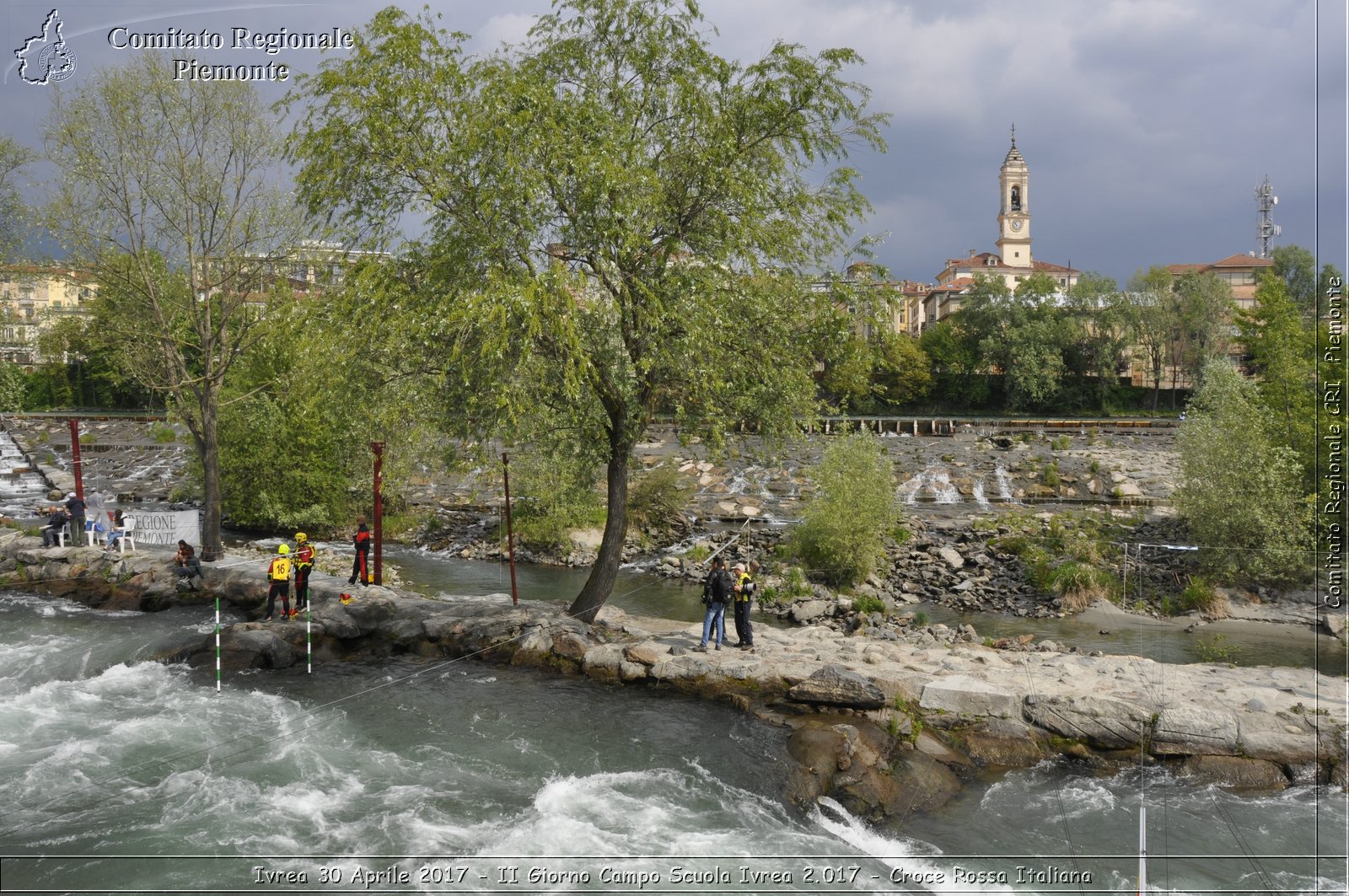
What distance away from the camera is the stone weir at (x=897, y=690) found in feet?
36.8

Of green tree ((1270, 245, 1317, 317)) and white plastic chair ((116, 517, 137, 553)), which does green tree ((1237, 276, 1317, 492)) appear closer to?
white plastic chair ((116, 517, 137, 553))

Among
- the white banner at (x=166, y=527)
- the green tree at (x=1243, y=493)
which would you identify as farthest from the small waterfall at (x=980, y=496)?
the white banner at (x=166, y=527)

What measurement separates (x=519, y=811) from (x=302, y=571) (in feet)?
30.1

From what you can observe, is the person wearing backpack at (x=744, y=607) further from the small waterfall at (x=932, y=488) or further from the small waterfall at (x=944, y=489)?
the small waterfall at (x=944, y=489)

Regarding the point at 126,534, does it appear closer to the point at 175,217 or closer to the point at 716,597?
the point at 175,217

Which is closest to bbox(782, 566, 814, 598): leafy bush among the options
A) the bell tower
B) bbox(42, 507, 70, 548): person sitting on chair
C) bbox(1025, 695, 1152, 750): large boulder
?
bbox(1025, 695, 1152, 750): large boulder

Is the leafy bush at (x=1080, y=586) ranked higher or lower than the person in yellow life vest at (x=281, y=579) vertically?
lower

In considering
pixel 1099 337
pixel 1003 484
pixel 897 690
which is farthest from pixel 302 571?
pixel 1099 337

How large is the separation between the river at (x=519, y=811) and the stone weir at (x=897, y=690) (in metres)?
0.42

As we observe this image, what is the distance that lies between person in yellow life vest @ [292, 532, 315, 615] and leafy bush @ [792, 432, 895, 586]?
47.9ft

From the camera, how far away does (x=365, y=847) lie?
9.03m

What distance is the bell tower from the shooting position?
112750 mm

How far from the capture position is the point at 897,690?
1273 cm

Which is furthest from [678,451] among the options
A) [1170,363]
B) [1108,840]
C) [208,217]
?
[1170,363]
